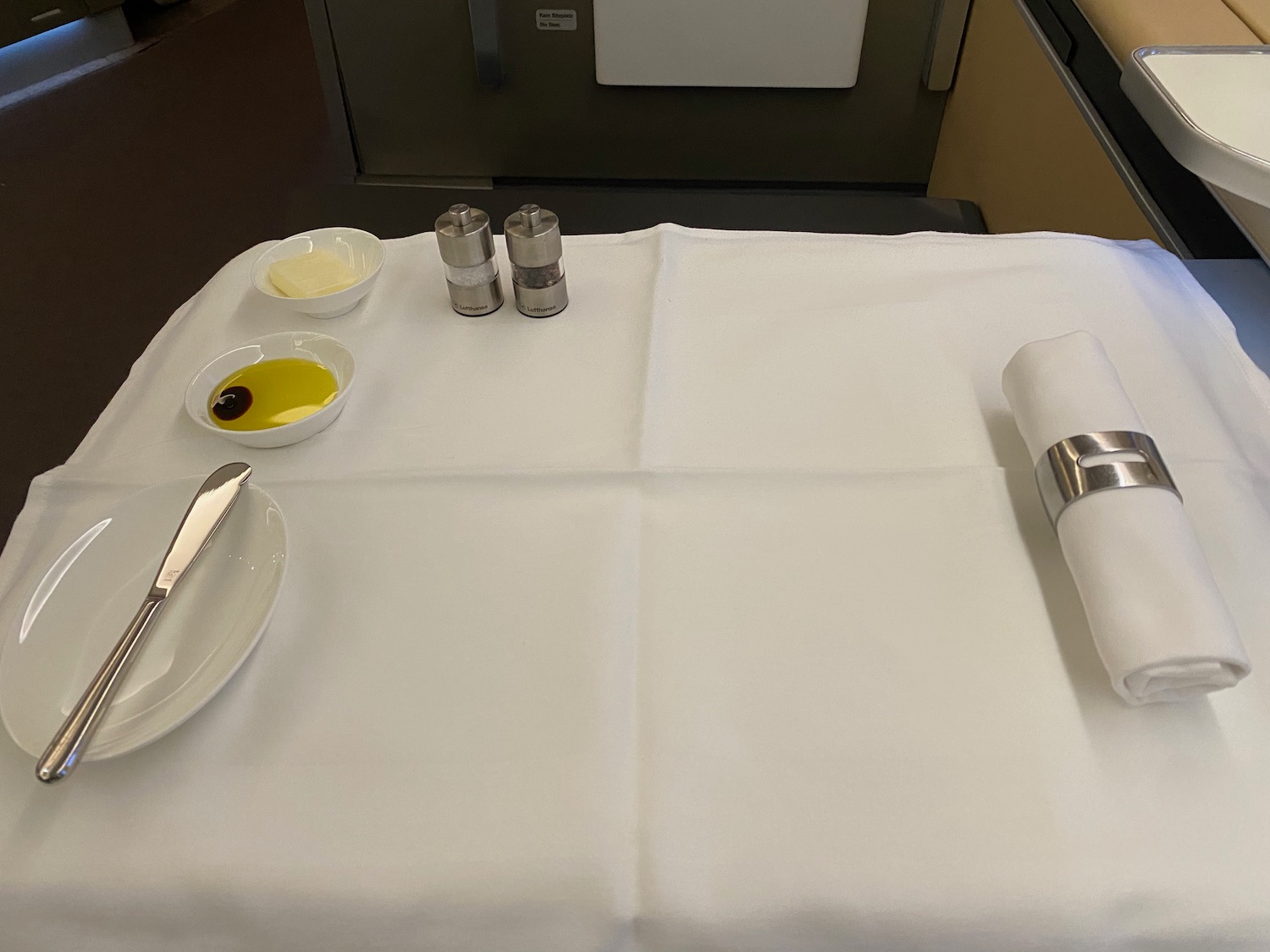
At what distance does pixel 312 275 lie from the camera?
2.21 ft

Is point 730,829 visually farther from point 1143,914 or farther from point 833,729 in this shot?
point 1143,914

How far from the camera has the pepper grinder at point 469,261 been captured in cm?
61

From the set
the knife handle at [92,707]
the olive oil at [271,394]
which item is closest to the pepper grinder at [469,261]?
the olive oil at [271,394]

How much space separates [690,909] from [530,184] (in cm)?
161

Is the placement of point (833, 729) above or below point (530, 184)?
above

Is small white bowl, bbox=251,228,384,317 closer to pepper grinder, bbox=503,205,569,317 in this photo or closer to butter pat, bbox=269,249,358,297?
butter pat, bbox=269,249,358,297

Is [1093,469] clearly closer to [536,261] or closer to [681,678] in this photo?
[681,678]

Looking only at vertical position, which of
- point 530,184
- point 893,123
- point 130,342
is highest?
point 893,123

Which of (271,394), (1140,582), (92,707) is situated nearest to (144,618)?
(92,707)

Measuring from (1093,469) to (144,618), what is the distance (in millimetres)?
522

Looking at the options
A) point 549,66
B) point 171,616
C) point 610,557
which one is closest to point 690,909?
point 610,557

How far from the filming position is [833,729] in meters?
0.42

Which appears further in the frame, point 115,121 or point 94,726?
point 115,121

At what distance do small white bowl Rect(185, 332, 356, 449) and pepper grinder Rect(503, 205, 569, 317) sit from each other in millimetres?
140
